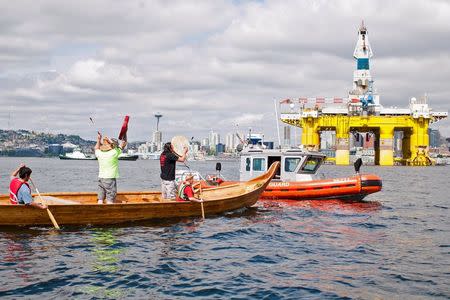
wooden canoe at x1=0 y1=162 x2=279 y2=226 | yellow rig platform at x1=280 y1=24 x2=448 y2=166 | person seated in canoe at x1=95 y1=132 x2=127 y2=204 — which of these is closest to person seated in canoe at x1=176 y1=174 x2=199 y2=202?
wooden canoe at x1=0 y1=162 x2=279 y2=226

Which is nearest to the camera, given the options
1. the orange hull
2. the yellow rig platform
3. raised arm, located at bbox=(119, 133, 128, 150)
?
raised arm, located at bbox=(119, 133, 128, 150)

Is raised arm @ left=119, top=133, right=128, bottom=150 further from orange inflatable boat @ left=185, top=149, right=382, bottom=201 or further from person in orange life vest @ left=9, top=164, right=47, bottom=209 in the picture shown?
orange inflatable boat @ left=185, top=149, right=382, bottom=201

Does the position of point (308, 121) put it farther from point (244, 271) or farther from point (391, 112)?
point (244, 271)

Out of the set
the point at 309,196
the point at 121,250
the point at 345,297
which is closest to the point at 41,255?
the point at 121,250

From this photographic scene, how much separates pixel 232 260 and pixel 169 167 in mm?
6113

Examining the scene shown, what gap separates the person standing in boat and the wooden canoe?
391 mm

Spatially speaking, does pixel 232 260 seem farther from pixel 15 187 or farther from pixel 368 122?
pixel 368 122

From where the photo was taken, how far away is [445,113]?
98750 millimetres

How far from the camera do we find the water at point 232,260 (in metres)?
9.12

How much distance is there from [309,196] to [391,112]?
83.9 m

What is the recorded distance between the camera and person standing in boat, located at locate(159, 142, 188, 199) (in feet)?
55.0

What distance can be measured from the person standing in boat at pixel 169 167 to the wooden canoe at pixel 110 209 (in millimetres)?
391

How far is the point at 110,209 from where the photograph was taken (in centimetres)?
1527

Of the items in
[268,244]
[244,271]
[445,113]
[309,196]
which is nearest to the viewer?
[244,271]
